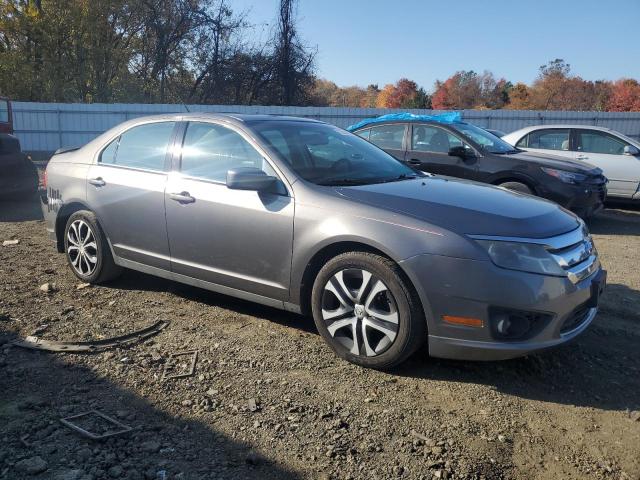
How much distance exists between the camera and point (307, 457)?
263cm

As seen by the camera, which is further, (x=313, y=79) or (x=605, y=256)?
(x=313, y=79)

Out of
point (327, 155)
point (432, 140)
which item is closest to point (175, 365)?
point (327, 155)

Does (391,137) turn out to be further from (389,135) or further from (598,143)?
(598,143)

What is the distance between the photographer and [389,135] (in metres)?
8.93

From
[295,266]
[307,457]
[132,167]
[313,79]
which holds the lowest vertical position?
[307,457]

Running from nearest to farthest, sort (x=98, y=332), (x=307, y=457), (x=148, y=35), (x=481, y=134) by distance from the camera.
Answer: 1. (x=307, y=457)
2. (x=98, y=332)
3. (x=481, y=134)
4. (x=148, y=35)

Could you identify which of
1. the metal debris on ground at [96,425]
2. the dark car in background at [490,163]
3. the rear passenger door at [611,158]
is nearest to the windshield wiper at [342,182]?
the metal debris on ground at [96,425]

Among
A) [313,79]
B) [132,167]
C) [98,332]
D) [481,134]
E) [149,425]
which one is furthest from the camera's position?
[313,79]

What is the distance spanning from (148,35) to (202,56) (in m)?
3.07

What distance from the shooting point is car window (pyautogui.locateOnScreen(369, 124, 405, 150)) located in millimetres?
8820

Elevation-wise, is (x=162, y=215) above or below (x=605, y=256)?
above

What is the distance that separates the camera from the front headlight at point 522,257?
313cm

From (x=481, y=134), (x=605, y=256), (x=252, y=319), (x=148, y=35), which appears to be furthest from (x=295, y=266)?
(x=148, y=35)

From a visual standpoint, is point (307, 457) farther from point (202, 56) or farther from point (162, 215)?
point (202, 56)
